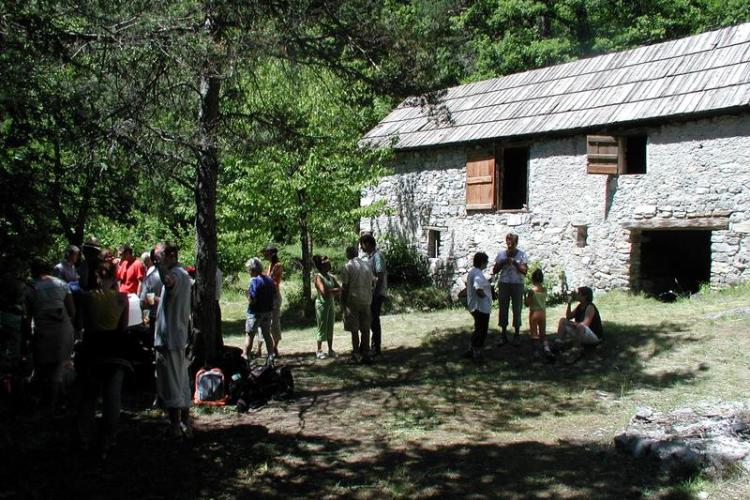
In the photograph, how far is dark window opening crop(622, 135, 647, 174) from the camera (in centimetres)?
1462

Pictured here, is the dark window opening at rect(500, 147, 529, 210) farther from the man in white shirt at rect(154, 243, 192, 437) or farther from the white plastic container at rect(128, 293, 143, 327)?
the man in white shirt at rect(154, 243, 192, 437)

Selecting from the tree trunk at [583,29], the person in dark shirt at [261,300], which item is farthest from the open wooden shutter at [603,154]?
the tree trunk at [583,29]

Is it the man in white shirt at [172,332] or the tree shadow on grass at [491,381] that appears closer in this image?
the man in white shirt at [172,332]

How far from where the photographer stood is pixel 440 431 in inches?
253

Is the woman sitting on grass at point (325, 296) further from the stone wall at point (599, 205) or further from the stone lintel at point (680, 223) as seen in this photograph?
the stone lintel at point (680, 223)

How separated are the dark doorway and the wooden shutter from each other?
3.48 m

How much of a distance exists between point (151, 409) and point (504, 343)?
16.0 ft

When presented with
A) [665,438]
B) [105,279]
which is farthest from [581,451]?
[105,279]

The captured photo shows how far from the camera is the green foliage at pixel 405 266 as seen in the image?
59.0ft

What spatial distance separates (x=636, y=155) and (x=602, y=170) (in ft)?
5.11

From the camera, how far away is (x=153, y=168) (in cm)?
661

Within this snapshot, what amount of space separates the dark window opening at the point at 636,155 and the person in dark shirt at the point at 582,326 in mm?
6118

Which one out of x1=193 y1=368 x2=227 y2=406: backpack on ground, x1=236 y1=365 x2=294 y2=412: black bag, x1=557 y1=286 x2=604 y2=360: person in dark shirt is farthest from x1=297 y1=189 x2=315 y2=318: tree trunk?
x1=193 y1=368 x2=227 y2=406: backpack on ground

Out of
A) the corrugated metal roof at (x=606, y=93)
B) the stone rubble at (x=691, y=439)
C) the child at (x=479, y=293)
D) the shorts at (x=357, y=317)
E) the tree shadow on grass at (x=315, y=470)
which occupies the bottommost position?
the tree shadow on grass at (x=315, y=470)
